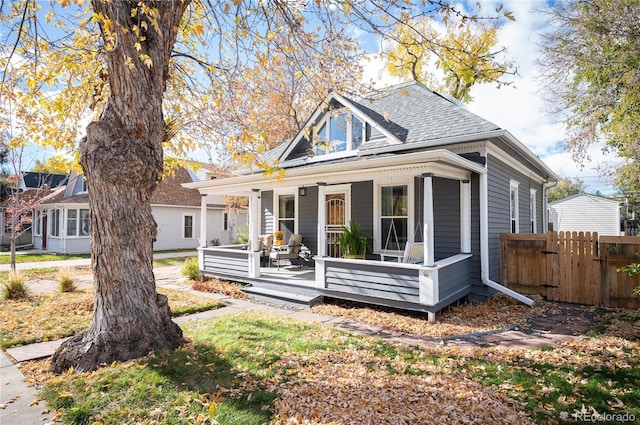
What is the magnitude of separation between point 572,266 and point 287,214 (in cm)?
780

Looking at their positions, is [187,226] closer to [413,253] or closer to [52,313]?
[52,313]

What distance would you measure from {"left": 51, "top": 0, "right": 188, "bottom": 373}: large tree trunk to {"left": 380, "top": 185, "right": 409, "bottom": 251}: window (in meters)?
5.90

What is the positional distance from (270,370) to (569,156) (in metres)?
11.1

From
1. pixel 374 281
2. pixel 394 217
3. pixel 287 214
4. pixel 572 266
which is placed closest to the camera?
pixel 374 281

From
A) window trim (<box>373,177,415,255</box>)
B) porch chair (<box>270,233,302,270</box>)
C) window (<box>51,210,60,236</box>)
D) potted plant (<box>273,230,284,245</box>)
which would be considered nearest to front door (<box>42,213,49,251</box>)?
window (<box>51,210,60,236</box>)

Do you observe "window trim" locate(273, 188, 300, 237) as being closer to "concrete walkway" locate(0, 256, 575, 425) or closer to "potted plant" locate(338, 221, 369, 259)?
"potted plant" locate(338, 221, 369, 259)

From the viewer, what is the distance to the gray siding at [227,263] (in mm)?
9227

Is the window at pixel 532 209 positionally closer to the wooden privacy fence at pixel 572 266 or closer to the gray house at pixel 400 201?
the gray house at pixel 400 201

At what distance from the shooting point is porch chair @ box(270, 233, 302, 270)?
9.87m

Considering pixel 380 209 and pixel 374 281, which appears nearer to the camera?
pixel 374 281

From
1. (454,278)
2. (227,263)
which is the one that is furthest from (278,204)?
(454,278)

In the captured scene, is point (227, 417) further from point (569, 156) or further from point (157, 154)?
point (569, 156)

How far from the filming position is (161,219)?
69.1 ft

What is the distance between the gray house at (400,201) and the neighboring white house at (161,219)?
426 inches
